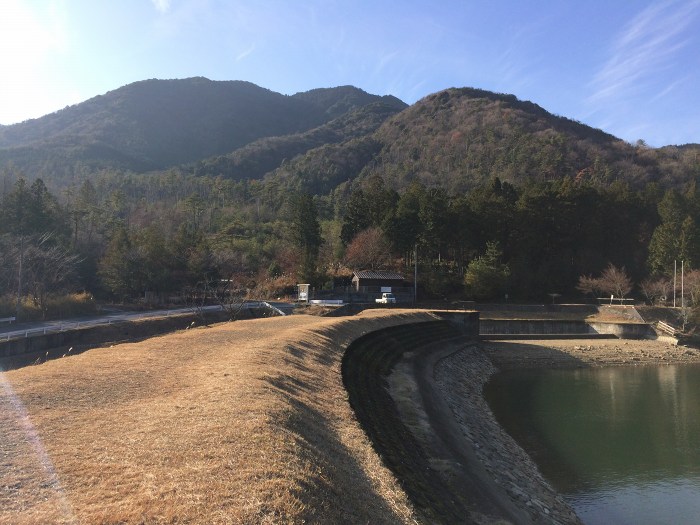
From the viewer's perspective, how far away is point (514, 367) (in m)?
26.4

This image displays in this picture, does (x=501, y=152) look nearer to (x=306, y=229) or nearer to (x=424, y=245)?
(x=424, y=245)

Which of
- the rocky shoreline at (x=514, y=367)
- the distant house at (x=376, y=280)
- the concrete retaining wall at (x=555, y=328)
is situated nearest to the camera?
the rocky shoreline at (x=514, y=367)

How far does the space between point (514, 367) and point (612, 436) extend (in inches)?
476

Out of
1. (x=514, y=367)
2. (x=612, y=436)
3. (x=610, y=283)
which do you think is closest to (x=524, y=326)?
(x=514, y=367)

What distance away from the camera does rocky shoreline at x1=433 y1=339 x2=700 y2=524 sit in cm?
956

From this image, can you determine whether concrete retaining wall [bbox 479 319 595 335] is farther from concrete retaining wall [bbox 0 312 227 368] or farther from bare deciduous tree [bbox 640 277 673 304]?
concrete retaining wall [bbox 0 312 227 368]

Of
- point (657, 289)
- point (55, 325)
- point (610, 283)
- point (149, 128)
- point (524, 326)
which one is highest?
point (149, 128)

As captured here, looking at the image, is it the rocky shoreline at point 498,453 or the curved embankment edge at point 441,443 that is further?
the rocky shoreline at point 498,453

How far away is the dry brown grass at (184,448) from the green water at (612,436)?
20.4 feet

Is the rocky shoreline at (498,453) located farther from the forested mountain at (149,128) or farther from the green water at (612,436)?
the forested mountain at (149,128)

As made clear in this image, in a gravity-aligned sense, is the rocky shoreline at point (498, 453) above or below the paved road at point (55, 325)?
below

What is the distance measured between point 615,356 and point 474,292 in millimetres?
12844

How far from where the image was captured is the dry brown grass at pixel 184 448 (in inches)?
167

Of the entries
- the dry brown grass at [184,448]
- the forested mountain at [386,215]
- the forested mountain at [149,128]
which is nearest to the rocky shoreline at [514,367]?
the dry brown grass at [184,448]
